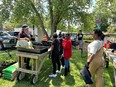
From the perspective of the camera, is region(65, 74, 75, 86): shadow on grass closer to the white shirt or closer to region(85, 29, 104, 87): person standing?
region(85, 29, 104, 87): person standing

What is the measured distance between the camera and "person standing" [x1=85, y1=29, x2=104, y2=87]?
5273 mm

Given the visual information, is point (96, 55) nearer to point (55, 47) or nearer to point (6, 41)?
point (55, 47)

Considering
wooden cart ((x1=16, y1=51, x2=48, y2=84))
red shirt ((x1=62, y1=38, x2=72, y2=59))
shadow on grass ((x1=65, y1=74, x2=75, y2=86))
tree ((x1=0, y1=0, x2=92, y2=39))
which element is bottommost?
shadow on grass ((x1=65, y1=74, x2=75, y2=86))

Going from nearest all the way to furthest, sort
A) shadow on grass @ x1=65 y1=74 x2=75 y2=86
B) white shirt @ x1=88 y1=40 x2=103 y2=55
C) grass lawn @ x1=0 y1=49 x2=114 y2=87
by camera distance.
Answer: white shirt @ x1=88 y1=40 x2=103 y2=55 < grass lawn @ x1=0 y1=49 x2=114 y2=87 < shadow on grass @ x1=65 y1=74 x2=75 y2=86

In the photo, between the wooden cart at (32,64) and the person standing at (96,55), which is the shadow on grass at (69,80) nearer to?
the wooden cart at (32,64)

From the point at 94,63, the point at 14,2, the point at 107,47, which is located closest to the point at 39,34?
the point at 14,2

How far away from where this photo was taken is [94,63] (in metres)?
5.43

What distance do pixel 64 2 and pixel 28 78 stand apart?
24.0ft

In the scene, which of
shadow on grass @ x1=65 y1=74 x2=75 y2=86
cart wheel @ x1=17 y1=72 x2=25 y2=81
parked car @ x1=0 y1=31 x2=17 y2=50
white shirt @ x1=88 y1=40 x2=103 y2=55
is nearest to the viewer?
white shirt @ x1=88 y1=40 x2=103 y2=55

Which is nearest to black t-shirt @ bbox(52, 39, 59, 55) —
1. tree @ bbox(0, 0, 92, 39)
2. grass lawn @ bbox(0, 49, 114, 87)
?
grass lawn @ bbox(0, 49, 114, 87)

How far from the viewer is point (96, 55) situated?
5.41 metres

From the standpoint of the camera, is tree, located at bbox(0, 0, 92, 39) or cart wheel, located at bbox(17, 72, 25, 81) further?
tree, located at bbox(0, 0, 92, 39)

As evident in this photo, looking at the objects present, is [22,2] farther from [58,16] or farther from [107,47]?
[107,47]

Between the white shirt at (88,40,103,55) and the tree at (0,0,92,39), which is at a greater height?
the tree at (0,0,92,39)
